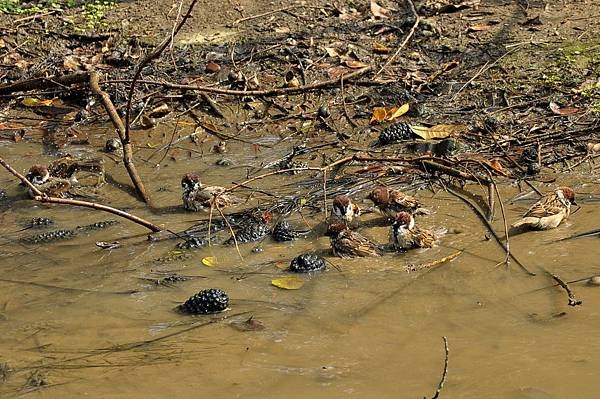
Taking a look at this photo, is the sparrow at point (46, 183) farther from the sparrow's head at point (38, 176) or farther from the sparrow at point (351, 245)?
the sparrow at point (351, 245)

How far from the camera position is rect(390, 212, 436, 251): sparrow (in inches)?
217

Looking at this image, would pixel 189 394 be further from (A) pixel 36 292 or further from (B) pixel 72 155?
(B) pixel 72 155

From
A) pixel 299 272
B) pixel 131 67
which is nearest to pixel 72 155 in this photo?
pixel 131 67

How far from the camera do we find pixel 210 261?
5.65 m

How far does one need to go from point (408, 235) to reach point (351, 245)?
1.22ft

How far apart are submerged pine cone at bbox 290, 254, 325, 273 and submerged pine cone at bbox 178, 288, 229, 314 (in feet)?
2.13

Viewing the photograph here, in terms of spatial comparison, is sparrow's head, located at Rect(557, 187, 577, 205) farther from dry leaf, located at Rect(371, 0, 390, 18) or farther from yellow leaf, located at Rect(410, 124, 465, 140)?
dry leaf, located at Rect(371, 0, 390, 18)

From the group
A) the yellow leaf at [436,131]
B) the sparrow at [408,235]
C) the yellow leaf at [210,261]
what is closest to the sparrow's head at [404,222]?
the sparrow at [408,235]

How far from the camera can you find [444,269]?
5254 millimetres

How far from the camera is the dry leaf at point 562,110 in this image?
736cm

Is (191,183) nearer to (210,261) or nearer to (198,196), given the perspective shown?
(198,196)

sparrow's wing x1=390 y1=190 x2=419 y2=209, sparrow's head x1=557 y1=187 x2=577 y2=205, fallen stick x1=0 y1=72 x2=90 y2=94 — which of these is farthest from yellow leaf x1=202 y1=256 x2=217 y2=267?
sparrow's head x1=557 y1=187 x2=577 y2=205

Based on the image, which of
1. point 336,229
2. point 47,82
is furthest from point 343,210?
point 47,82

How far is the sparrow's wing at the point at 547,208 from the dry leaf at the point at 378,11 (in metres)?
4.33
